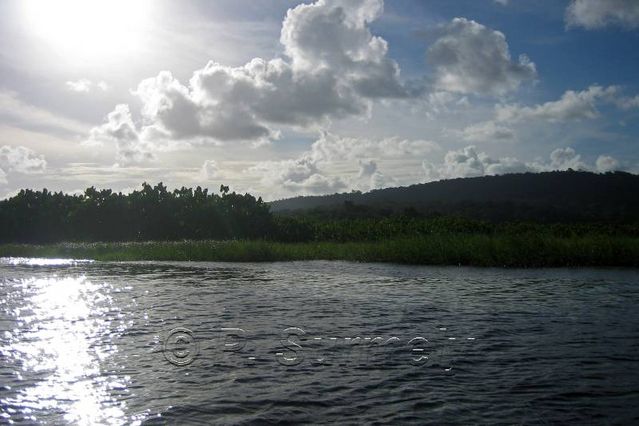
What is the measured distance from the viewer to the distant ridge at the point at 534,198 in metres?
137

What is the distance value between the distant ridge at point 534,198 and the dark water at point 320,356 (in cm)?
10650

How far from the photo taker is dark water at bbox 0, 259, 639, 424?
437 inches

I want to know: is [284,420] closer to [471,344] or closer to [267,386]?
[267,386]

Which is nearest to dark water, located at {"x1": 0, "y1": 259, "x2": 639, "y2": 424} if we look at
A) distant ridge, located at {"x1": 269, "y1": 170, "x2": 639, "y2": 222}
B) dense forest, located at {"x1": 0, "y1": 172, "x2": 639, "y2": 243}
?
dense forest, located at {"x1": 0, "y1": 172, "x2": 639, "y2": 243}

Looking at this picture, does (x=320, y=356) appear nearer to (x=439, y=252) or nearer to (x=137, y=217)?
(x=439, y=252)

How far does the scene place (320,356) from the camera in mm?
14852

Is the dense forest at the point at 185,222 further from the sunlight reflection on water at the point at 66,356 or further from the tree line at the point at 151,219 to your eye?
the sunlight reflection on water at the point at 66,356

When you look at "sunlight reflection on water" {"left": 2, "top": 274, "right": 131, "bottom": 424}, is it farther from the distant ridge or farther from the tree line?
the distant ridge

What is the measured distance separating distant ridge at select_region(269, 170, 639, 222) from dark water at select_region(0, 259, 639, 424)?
107 metres

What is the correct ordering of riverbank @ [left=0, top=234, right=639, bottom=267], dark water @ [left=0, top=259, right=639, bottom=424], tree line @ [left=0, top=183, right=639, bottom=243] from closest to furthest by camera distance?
dark water @ [left=0, top=259, right=639, bottom=424] < riverbank @ [left=0, top=234, right=639, bottom=267] < tree line @ [left=0, top=183, right=639, bottom=243]

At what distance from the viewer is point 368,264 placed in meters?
48.6

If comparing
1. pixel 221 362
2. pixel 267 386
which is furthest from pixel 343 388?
pixel 221 362

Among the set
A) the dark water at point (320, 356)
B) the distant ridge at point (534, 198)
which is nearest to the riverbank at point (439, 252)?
the dark water at point (320, 356)

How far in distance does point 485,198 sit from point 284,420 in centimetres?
17304
